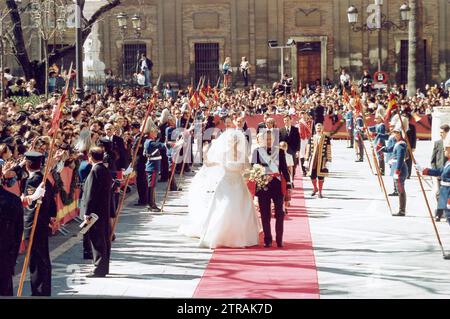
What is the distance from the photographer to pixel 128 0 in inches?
2084

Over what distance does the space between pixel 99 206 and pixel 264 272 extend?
2.29 m

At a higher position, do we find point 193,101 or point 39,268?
point 193,101

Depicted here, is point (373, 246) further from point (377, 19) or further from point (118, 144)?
point (377, 19)

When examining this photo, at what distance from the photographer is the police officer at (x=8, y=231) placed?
35.9ft

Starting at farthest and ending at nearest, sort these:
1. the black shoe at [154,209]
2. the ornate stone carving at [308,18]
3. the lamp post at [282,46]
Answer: the ornate stone carving at [308,18]
the lamp post at [282,46]
the black shoe at [154,209]

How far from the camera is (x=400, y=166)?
64.2 ft

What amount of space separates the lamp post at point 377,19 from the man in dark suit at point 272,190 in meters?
22.8

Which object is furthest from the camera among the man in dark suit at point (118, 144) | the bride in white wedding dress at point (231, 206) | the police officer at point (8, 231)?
the man in dark suit at point (118, 144)

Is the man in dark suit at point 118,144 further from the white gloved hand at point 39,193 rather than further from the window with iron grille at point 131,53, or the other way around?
the window with iron grille at point 131,53

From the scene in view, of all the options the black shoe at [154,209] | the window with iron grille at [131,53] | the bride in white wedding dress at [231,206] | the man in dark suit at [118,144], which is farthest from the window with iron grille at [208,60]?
the bride in white wedding dress at [231,206]

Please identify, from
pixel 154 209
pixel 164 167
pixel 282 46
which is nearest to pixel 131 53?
pixel 282 46

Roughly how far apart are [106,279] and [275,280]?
6.95ft
